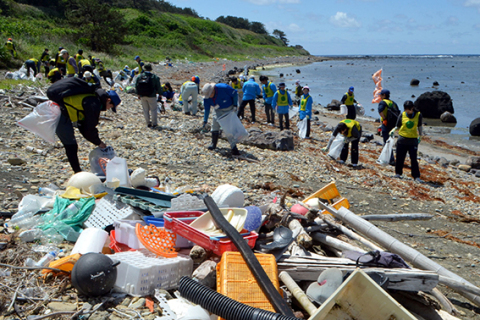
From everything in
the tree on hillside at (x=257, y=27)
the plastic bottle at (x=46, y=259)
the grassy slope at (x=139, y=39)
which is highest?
the tree on hillside at (x=257, y=27)

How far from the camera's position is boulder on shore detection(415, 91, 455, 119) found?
71.5 ft

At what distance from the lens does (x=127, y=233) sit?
139 inches

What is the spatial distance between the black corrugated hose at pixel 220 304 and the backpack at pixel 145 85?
24.8ft

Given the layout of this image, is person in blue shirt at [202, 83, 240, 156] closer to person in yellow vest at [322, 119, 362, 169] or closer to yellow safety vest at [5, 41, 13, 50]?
person in yellow vest at [322, 119, 362, 169]

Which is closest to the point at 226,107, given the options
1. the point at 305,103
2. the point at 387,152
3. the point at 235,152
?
the point at 235,152

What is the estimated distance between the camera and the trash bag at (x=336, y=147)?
9.26 m

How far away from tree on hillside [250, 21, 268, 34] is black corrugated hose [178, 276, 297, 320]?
385 feet

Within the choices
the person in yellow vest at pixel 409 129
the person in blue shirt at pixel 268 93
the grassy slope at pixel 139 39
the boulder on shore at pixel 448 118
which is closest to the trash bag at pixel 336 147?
the person in yellow vest at pixel 409 129

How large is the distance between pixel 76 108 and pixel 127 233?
2319mm

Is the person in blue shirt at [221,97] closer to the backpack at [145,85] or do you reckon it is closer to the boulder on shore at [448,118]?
the backpack at [145,85]

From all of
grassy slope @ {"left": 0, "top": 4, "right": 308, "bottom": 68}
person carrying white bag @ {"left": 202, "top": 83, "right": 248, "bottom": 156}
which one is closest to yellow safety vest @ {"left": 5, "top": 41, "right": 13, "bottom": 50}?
grassy slope @ {"left": 0, "top": 4, "right": 308, "bottom": 68}

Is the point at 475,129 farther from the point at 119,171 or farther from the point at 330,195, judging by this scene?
the point at 119,171

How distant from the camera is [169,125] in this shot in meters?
11.2

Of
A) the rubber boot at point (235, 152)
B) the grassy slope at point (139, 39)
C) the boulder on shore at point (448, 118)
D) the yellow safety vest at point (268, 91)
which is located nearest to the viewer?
the rubber boot at point (235, 152)
